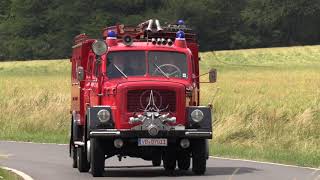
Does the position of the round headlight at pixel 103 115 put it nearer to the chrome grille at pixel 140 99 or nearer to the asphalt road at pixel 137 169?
the chrome grille at pixel 140 99

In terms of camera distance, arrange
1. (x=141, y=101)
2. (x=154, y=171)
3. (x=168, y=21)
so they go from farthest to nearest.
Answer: (x=168, y=21) < (x=154, y=171) < (x=141, y=101)

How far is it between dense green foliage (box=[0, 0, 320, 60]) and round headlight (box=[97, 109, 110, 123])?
309 ft

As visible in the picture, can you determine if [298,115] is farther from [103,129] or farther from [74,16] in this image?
[74,16]

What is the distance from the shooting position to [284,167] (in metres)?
18.5

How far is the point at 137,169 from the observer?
61.6 feet

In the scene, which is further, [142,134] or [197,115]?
[197,115]

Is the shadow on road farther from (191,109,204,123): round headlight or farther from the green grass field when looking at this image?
the green grass field

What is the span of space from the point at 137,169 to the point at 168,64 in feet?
7.84

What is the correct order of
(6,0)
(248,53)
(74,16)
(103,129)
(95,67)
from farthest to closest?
(6,0), (74,16), (248,53), (95,67), (103,129)

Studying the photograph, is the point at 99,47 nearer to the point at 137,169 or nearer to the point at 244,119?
the point at 137,169

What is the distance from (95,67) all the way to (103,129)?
1.86 meters

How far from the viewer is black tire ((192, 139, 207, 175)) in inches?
672

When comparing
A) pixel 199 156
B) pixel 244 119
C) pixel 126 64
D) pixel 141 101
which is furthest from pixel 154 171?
pixel 244 119

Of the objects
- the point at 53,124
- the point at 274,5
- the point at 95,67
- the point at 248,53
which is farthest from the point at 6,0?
the point at 95,67
